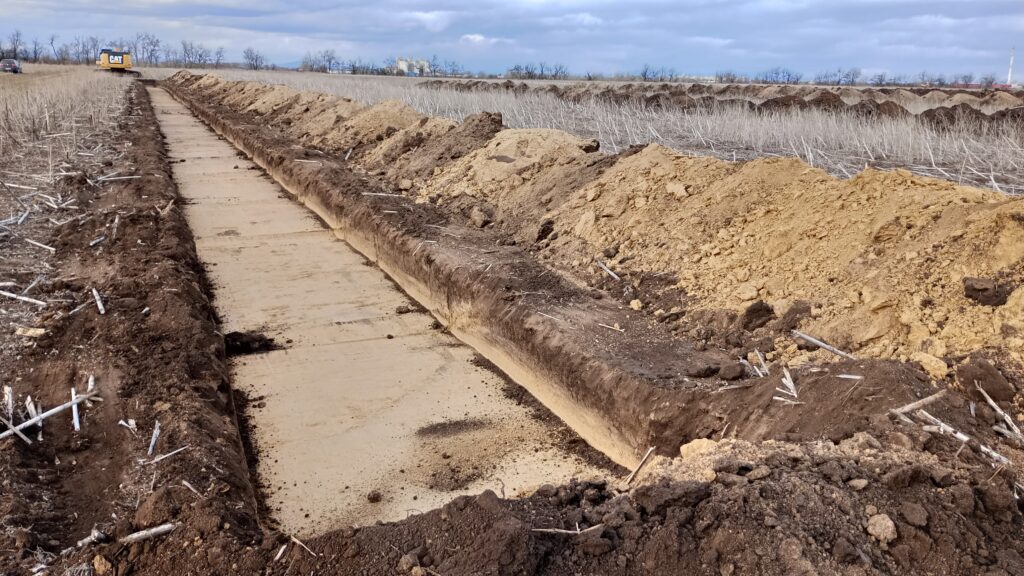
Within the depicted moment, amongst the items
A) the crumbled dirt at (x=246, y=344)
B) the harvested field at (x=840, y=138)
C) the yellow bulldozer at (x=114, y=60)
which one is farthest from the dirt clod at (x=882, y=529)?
the yellow bulldozer at (x=114, y=60)

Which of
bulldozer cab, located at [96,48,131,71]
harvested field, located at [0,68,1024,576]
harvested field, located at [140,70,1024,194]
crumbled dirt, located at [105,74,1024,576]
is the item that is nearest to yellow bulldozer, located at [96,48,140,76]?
bulldozer cab, located at [96,48,131,71]

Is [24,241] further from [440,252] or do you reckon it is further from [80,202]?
[440,252]

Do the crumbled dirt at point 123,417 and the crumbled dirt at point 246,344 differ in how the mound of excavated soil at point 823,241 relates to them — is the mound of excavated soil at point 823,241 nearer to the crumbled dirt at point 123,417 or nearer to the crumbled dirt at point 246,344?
the crumbled dirt at point 246,344

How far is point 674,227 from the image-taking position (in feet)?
20.5

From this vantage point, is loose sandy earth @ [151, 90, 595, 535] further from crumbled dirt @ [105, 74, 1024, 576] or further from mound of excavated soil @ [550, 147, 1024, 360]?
mound of excavated soil @ [550, 147, 1024, 360]

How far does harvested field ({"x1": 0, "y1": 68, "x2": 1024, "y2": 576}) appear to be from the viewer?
268 centimetres

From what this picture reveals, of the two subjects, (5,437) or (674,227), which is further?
(674,227)

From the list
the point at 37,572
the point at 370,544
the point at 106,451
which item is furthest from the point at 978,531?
the point at 106,451

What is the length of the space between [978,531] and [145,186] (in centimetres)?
979

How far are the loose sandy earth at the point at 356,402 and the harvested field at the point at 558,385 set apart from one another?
0.02 metres

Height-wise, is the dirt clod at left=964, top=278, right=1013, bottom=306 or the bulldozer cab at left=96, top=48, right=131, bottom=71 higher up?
the bulldozer cab at left=96, top=48, right=131, bottom=71

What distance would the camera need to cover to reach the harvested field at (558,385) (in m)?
2.68

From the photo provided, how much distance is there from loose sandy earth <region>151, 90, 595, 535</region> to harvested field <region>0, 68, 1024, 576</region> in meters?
0.02

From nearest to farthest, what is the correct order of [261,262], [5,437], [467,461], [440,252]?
1. [5,437]
2. [467,461]
3. [440,252]
4. [261,262]
